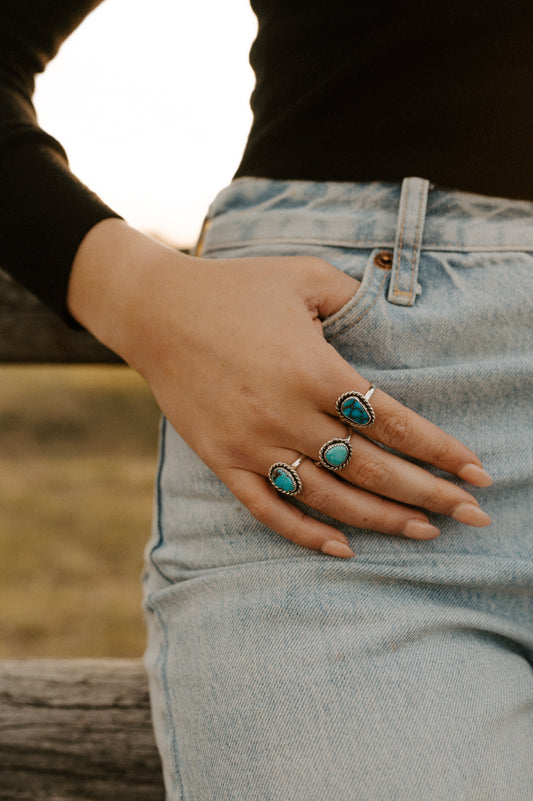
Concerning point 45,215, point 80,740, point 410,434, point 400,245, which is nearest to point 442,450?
point 410,434

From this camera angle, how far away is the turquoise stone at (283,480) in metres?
0.65

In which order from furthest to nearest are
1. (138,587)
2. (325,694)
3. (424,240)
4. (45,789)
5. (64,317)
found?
1. (138,587)
2. (45,789)
3. (64,317)
4. (424,240)
5. (325,694)

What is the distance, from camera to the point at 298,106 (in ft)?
2.38

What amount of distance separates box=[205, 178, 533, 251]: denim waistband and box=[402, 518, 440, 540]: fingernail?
1.07 ft

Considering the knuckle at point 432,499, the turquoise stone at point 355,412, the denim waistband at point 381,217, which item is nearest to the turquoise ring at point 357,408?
the turquoise stone at point 355,412

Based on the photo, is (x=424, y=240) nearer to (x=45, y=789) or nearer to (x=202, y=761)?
(x=202, y=761)

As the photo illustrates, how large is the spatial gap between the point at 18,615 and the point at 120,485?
2.91 meters

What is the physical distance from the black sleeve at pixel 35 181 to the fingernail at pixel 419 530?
0.54 meters

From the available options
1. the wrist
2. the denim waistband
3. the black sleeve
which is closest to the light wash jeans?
the denim waistband

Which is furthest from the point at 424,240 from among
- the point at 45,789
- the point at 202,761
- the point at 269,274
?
the point at 45,789

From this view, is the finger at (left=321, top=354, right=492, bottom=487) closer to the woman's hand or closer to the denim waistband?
the woman's hand

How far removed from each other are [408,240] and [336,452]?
0.27m

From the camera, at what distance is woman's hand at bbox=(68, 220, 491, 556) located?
2.07 feet

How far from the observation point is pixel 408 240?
68cm
